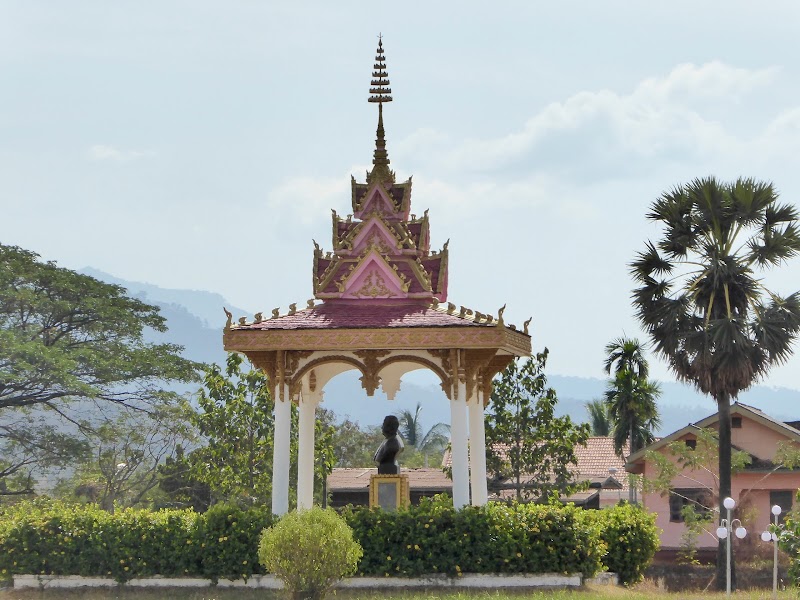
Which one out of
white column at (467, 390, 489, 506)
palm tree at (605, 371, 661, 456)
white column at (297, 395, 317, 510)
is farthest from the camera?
palm tree at (605, 371, 661, 456)

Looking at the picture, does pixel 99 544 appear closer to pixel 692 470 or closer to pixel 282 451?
pixel 282 451

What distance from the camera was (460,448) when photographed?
20703 millimetres

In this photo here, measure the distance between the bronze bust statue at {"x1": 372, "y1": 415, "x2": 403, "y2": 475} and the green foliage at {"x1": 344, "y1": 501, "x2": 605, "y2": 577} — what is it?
2170 millimetres

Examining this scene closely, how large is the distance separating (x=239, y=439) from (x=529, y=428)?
8282 millimetres

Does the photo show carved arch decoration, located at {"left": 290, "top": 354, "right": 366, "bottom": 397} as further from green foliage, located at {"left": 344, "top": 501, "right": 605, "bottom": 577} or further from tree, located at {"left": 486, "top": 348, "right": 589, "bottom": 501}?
tree, located at {"left": 486, "top": 348, "right": 589, "bottom": 501}

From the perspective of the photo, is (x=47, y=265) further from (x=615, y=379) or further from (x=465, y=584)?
(x=465, y=584)

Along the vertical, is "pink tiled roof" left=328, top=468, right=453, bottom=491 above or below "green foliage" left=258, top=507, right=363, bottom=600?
above

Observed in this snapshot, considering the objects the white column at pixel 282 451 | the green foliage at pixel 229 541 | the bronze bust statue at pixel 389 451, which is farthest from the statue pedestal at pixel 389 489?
the green foliage at pixel 229 541

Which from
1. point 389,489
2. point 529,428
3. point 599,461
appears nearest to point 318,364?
point 389,489

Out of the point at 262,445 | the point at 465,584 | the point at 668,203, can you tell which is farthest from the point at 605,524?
the point at 262,445

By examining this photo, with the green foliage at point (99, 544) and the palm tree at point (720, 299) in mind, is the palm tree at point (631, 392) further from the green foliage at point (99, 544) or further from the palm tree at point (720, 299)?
the green foliage at point (99, 544)

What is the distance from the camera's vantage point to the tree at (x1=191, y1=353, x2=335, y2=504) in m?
35.2

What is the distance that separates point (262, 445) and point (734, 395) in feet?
42.7

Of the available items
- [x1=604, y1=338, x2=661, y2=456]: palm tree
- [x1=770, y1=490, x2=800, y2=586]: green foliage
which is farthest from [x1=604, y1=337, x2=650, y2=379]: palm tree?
[x1=770, y1=490, x2=800, y2=586]: green foliage
